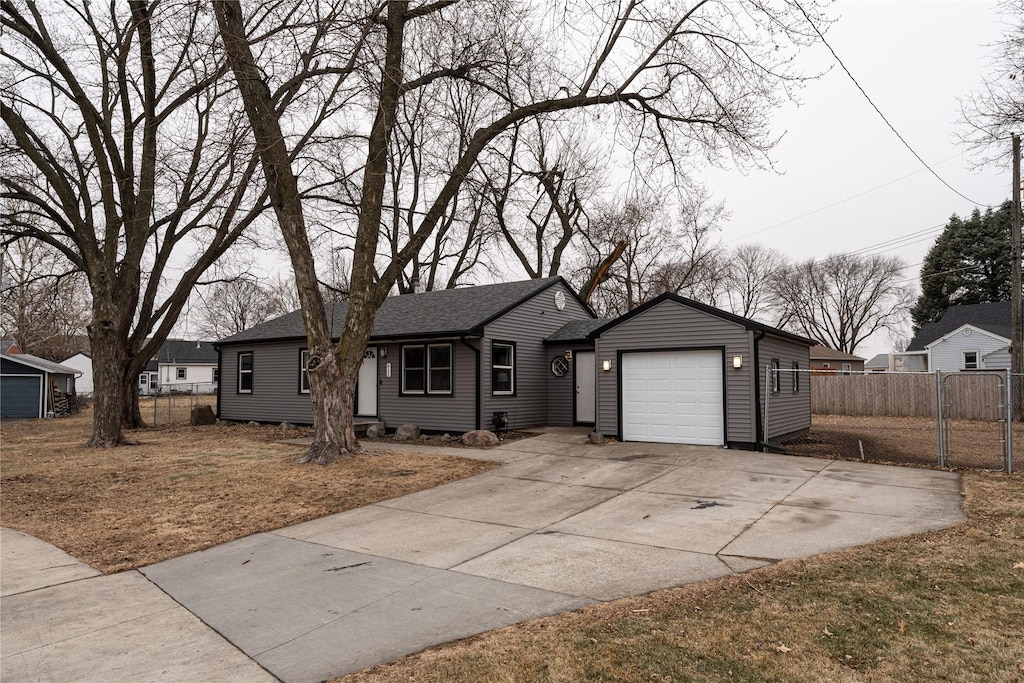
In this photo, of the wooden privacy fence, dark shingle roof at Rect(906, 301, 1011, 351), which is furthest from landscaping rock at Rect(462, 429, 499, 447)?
dark shingle roof at Rect(906, 301, 1011, 351)

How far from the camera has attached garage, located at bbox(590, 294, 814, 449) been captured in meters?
11.6

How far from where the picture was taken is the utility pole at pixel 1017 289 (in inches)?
662

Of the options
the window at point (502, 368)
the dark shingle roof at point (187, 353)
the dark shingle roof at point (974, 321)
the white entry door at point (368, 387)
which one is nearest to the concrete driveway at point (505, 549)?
the window at point (502, 368)

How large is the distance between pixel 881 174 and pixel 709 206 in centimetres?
880

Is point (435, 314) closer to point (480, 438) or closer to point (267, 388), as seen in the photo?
point (480, 438)

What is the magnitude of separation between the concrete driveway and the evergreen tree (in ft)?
117

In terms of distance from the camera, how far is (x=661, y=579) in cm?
470

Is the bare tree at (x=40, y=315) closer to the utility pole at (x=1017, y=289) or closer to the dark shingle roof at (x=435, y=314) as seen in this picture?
the dark shingle roof at (x=435, y=314)

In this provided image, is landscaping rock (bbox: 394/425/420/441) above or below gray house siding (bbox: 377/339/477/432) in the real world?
below

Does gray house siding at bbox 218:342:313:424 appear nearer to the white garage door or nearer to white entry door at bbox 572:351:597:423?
white entry door at bbox 572:351:597:423

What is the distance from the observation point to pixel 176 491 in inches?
342

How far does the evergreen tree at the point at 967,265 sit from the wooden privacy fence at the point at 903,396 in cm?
1955

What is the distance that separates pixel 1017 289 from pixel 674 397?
42.5ft

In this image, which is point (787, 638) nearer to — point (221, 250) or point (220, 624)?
point (220, 624)
